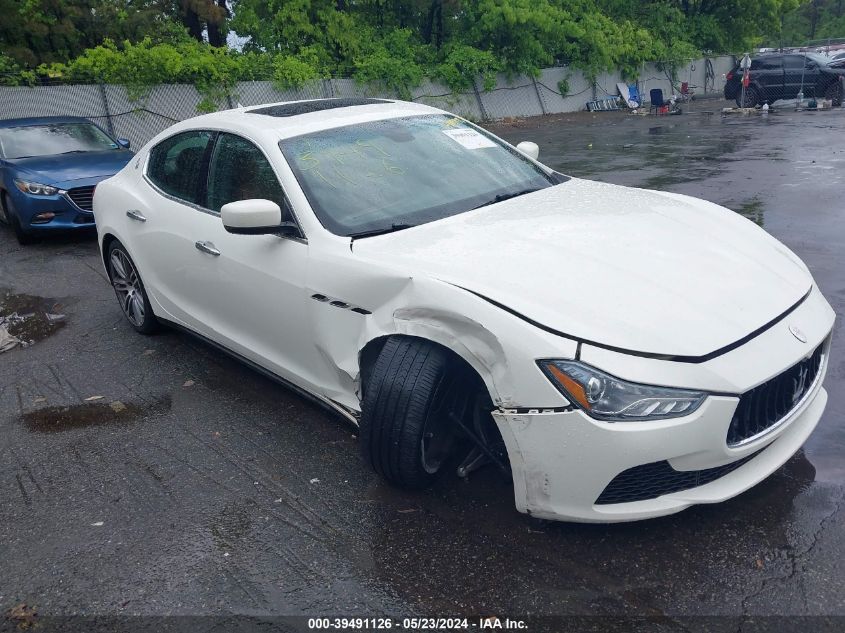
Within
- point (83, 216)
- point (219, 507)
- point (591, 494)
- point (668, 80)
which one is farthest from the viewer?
point (668, 80)

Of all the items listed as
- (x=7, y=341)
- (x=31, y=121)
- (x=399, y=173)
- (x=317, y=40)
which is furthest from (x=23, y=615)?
Result: (x=317, y=40)

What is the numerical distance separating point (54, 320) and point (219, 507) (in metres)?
3.71

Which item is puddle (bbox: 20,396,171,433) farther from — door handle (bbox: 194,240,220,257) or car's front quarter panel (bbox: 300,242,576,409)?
car's front quarter panel (bbox: 300,242,576,409)

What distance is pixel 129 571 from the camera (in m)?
2.97

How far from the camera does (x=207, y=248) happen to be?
4.20 m

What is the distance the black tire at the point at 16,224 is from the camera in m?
8.85

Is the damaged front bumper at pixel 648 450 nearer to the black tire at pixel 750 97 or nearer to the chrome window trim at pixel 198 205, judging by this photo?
the chrome window trim at pixel 198 205

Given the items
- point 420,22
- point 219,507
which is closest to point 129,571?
point 219,507

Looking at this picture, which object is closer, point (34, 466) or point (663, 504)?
point (663, 504)

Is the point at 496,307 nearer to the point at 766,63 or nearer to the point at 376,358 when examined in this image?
the point at 376,358

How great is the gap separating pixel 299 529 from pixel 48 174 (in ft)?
23.7

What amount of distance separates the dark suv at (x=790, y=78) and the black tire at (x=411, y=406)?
948 inches

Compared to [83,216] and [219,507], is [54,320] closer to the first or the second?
[83,216]

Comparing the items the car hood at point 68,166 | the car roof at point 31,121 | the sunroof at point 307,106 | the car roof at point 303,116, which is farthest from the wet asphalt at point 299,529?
the car roof at point 31,121
